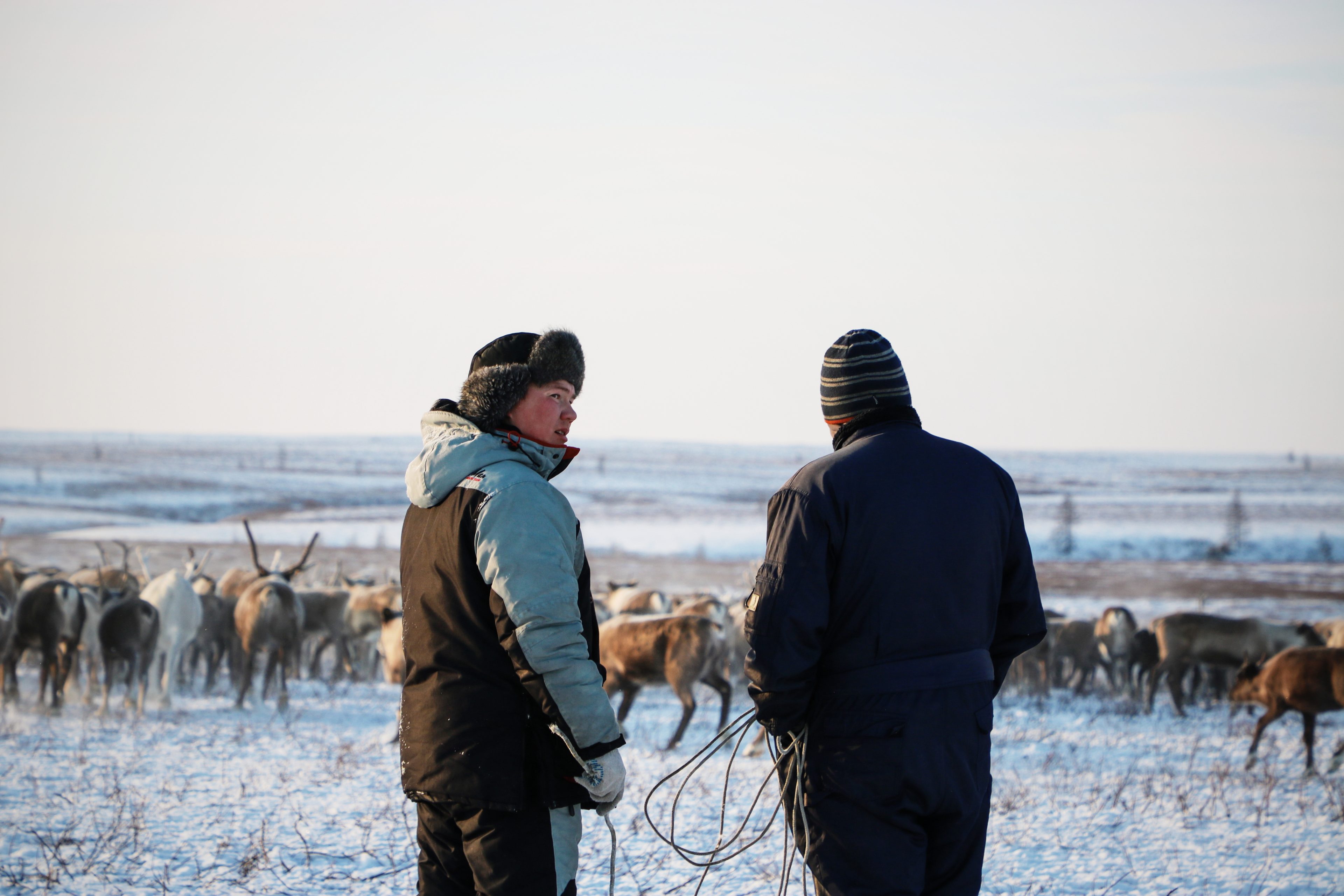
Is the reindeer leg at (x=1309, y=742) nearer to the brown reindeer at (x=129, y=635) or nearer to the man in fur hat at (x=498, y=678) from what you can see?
the man in fur hat at (x=498, y=678)

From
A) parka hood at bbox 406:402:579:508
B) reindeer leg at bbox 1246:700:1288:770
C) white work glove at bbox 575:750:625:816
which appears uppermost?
parka hood at bbox 406:402:579:508

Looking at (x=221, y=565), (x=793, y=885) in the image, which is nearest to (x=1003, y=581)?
(x=793, y=885)

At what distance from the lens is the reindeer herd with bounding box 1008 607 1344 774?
1458 cm

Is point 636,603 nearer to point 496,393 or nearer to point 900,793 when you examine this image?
point 496,393

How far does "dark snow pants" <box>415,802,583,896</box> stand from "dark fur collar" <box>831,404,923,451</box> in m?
1.31

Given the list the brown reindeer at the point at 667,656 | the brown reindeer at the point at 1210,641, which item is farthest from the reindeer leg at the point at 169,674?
the brown reindeer at the point at 1210,641

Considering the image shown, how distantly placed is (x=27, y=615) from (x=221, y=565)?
19.1 metres

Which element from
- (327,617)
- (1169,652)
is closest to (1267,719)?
(1169,652)

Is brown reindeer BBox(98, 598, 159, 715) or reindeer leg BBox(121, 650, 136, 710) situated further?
brown reindeer BBox(98, 598, 159, 715)

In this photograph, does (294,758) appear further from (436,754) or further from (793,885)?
(436,754)

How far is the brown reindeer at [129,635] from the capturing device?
38.1 feet

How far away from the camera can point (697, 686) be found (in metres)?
17.1

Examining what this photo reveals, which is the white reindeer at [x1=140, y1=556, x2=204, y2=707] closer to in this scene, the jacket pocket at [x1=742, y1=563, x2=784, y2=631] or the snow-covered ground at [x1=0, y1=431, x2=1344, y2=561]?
the jacket pocket at [x1=742, y1=563, x2=784, y2=631]

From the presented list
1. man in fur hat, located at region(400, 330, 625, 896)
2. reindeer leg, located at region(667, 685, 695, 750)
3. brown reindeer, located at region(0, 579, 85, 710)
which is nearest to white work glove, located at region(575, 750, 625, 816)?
man in fur hat, located at region(400, 330, 625, 896)
